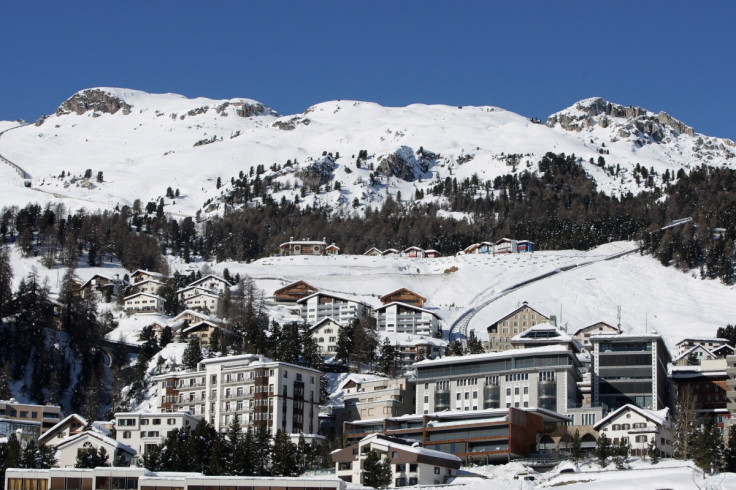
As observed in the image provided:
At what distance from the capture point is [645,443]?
3558 inches

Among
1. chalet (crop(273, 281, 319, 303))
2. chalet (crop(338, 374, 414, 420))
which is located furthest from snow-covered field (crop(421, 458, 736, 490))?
chalet (crop(273, 281, 319, 303))

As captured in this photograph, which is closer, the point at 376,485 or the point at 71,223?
the point at 376,485

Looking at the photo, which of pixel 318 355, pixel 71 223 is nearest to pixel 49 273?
pixel 71 223

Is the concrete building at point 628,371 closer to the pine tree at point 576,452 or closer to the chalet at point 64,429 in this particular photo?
the pine tree at point 576,452

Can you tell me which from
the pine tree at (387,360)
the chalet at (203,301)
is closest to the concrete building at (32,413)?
the pine tree at (387,360)

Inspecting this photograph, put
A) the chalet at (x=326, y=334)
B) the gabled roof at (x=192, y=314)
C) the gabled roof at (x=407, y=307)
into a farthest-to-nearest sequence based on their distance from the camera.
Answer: the gabled roof at (x=407, y=307) < the gabled roof at (x=192, y=314) < the chalet at (x=326, y=334)

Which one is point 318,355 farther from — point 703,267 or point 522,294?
point 703,267

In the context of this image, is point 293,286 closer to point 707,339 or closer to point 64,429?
point 707,339

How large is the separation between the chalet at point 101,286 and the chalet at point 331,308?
87.9 feet

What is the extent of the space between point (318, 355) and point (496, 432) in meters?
33.1

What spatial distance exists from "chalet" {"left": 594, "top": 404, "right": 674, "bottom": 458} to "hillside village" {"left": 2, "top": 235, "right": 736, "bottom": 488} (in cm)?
12

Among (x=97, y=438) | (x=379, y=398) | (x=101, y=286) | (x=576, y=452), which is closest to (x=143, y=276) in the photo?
(x=101, y=286)

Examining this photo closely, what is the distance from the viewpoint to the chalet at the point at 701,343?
134 m

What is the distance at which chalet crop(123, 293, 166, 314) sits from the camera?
15106cm
